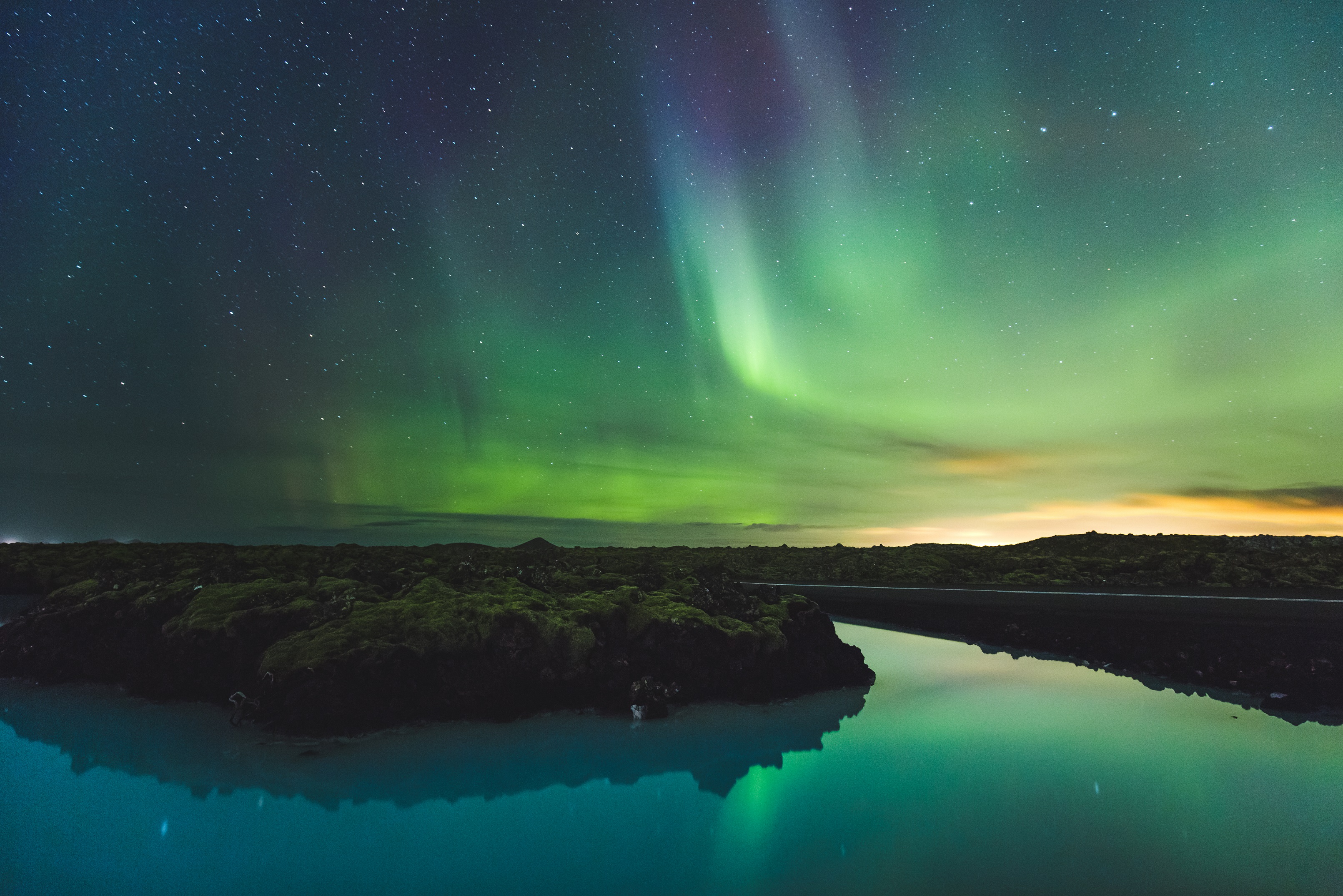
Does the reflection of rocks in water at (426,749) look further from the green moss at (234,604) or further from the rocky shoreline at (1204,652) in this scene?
the rocky shoreline at (1204,652)

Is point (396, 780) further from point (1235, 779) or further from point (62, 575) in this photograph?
point (62, 575)

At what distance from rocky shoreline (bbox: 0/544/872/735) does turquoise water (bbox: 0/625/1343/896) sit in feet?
3.62

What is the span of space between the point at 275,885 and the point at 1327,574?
70250 mm

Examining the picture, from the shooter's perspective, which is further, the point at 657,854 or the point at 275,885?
the point at 657,854

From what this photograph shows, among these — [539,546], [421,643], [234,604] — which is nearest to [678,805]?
[421,643]

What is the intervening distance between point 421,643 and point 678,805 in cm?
990

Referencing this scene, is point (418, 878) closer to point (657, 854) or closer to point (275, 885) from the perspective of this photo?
point (275, 885)

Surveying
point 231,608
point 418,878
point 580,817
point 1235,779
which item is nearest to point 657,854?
point 580,817

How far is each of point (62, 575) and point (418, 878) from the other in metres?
45.7

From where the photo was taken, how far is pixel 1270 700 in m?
24.8

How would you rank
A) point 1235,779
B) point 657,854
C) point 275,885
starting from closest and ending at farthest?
point 275,885
point 657,854
point 1235,779

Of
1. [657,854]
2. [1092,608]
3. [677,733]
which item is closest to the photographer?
[657,854]

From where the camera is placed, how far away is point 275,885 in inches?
433

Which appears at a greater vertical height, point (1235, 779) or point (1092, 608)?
point (1092, 608)
